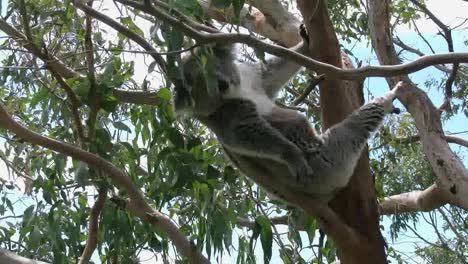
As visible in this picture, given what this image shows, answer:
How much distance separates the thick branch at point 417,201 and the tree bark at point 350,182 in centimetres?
60

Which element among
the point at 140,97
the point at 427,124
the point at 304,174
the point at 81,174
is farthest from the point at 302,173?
the point at 81,174

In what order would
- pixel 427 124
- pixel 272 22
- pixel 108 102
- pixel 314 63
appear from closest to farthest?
pixel 314 63, pixel 108 102, pixel 427 124, pixel 272 22

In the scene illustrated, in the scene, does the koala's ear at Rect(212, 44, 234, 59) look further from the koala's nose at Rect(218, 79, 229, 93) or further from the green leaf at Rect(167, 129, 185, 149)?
the green leaf at Rect(167, 129, 185, 149)

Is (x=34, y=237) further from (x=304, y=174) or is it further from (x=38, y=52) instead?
(x=304, y=174)

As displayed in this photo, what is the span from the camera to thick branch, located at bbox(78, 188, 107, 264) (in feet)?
10.8

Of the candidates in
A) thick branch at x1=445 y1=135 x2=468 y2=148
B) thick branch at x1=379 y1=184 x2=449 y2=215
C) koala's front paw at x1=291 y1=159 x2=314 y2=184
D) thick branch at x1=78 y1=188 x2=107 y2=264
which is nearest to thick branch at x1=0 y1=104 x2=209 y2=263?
thick branch at x1=78 y1=188 x2=107 y2=264

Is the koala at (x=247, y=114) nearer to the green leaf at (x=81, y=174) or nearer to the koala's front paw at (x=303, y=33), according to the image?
the koala's front paw at (x=303, y=33)

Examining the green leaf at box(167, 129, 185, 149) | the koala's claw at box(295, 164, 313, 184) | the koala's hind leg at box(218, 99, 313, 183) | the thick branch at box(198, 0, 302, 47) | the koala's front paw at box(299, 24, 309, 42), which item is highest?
the thick branch at box(198, 0, 302, 47)

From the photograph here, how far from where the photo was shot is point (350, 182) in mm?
3447

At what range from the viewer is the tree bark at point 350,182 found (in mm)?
3146

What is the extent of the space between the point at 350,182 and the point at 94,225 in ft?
4.12

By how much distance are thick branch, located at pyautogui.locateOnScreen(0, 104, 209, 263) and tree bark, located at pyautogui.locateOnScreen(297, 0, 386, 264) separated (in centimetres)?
70

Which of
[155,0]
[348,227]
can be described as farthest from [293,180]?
[155,0]

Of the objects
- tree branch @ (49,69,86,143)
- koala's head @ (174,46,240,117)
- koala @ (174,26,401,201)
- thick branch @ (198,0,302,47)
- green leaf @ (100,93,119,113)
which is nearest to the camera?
green leaf @ (100,93,119,113)
